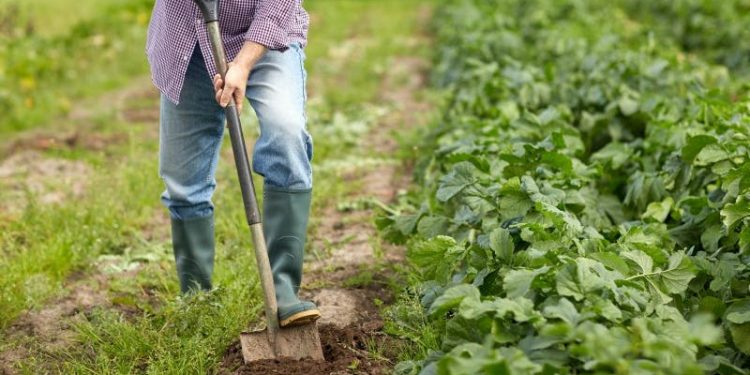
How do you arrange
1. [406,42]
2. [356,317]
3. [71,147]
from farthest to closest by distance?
[406,42], [71,147], [356,317]

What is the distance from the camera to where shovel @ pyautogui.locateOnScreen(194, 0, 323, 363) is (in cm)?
316

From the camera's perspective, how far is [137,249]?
4.68 meters

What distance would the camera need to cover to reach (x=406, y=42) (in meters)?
12.0

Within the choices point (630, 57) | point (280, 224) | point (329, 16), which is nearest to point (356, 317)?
point (280, 224)

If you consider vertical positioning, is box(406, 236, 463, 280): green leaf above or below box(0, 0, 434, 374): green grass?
above

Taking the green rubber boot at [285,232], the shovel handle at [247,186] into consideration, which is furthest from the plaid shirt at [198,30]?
the green rubber boot at [285,232]

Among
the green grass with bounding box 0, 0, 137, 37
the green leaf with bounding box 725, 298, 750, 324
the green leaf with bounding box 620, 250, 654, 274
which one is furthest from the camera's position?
the green grass with bounding box 0, 0, 137, 37

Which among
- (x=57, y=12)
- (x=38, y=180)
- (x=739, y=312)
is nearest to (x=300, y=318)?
(x=739, y=312)

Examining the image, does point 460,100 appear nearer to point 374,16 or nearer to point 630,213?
point 630,213

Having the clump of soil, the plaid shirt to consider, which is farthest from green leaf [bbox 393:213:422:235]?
the plaid shirt

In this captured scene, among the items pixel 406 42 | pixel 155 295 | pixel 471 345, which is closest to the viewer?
pixel 471 345

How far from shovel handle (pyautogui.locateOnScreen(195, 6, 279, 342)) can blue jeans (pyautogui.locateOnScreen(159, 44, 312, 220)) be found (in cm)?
9

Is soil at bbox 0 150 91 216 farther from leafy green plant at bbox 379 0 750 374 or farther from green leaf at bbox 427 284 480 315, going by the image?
green leaf at bbox 427 284 480 315

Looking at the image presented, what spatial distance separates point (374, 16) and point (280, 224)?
12286 mm
